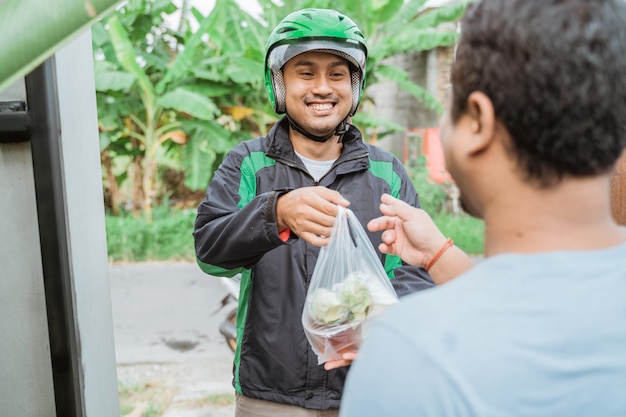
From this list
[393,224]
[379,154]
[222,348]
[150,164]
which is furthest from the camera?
[150,164]

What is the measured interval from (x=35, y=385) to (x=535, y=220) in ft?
5.62

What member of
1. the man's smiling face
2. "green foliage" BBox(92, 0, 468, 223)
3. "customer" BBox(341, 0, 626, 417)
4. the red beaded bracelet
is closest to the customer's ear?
"customer" BBox(341, 0, 626, 417)

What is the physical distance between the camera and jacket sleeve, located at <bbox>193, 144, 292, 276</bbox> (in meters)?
1.61

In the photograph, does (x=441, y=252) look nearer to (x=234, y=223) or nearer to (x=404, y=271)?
(x=404, y=271)

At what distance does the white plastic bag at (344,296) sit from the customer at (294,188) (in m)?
0.09

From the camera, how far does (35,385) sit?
74.9 inches

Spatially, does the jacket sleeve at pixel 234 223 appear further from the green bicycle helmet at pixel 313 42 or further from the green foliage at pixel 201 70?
the green foliage at pixel 201 70

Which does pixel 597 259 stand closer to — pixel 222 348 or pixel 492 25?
pixel 492 25

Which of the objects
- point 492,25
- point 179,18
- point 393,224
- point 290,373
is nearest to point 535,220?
point 492,25

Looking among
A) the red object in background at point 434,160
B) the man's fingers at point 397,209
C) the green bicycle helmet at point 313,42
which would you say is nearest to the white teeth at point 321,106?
the green bicycle helmet at point 313,42

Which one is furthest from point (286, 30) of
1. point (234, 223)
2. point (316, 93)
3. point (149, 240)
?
point (149, 240)

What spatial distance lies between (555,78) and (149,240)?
7.99 m

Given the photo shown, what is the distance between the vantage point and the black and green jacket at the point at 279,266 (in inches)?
72.8

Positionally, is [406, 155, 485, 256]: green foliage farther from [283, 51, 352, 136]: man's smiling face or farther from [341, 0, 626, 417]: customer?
[341, 0, 626, 417]: customer
